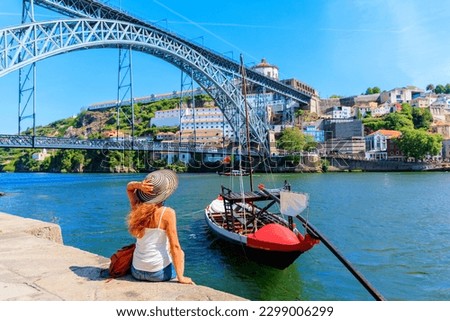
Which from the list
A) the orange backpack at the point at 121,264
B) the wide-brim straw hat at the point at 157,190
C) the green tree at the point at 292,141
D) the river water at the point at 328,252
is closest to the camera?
the wide-brim straw hat at the point at 157,190

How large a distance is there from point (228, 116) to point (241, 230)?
37.8 meters

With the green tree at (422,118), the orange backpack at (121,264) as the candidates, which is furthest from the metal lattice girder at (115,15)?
the green tree at (422,118)

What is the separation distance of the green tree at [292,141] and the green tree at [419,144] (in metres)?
14.2

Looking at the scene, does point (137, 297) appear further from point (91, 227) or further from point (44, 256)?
point (91, 227)

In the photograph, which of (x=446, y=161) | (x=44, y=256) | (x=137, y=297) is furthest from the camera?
(x=446, y=161)

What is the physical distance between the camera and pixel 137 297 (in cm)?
286

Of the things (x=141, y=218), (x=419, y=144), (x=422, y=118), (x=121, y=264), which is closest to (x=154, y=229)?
(x=141, y=218)

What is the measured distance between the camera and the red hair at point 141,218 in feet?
10.2

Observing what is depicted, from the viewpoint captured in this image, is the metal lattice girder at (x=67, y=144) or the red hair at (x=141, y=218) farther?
Result: the metal lattice girder at (x=67, y=144)

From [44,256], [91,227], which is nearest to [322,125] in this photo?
[91,227]

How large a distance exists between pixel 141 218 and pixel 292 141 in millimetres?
58528

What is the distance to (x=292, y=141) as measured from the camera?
60.5m

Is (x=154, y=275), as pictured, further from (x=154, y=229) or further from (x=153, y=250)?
(x=154, y=229)

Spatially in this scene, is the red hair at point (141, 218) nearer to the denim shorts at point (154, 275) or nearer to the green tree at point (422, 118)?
the denim shorts at point (154, 275)
